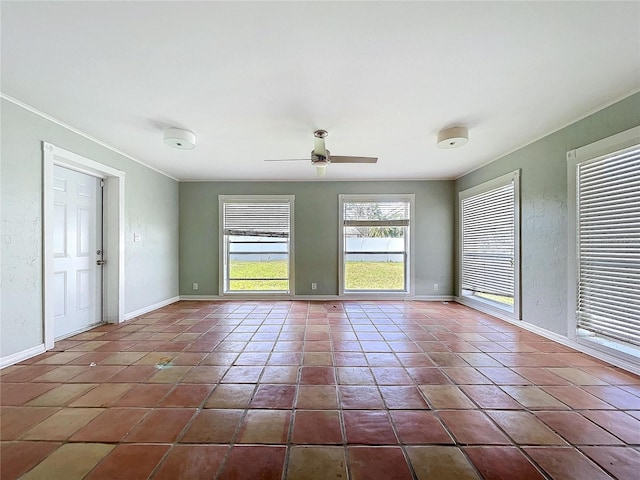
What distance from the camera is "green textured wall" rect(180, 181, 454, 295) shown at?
5633 mm

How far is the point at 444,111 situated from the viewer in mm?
2799

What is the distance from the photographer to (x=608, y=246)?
8.79 ft

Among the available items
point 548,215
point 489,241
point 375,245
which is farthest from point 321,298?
point 548,215

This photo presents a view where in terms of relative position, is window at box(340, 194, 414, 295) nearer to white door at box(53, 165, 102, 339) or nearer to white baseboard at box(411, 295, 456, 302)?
white baseboard at box(411, 295, 456, 302)

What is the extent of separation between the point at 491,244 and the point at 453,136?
7.36ft

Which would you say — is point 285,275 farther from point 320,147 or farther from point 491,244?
point 491,244

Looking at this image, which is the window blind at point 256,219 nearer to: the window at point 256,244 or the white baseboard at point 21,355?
the window at point 256,244

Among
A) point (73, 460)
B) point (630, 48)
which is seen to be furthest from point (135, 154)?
point (630, 48)

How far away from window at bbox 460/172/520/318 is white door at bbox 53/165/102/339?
19.3ft

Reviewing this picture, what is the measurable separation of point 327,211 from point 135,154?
3.39 m

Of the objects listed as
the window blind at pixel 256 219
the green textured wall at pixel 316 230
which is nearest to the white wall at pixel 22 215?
the green textured wall at pixel 316 230

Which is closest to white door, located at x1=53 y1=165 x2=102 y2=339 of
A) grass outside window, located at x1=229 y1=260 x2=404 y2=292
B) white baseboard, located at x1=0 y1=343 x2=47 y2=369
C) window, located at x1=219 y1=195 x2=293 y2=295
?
white baseboard, located at x1=0 y1=343 x2=47 y2=369

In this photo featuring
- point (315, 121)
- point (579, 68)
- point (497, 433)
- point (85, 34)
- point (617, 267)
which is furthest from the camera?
point (315, 121)

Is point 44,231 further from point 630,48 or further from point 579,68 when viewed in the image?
point 630,48
